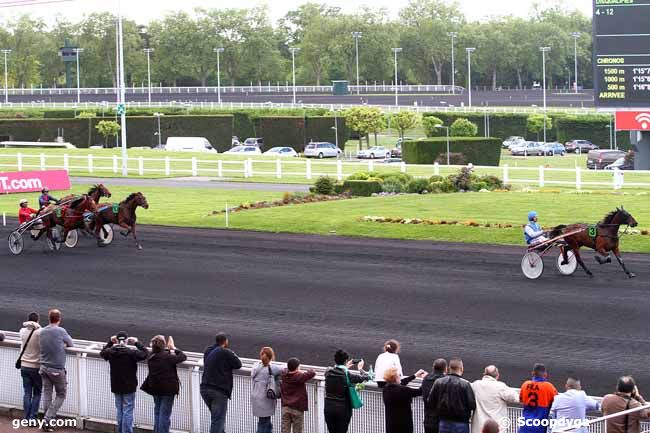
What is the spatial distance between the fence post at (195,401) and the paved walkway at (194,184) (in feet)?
82.2

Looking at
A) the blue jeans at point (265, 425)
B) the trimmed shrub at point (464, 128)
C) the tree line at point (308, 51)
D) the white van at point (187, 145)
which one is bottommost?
the blue jeans at point (265, 425)

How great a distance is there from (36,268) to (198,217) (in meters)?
7.52

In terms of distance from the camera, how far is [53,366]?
1301 cm

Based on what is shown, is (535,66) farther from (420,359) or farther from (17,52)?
(420,359)

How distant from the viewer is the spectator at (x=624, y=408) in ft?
32.2

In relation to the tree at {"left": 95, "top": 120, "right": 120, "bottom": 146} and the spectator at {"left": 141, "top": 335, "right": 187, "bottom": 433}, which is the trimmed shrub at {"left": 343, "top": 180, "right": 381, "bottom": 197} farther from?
the tree at {"left": 95, "top": 120, "right": 120, "bottom": 146}

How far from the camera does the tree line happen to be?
140 meters

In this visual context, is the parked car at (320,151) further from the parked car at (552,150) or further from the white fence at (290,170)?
the white fence at (290,170)

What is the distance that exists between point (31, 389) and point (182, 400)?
2.00 meters

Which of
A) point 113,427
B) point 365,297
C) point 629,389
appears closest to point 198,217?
point 365,297

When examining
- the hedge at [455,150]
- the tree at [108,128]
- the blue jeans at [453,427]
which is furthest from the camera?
the tree at [108,128]

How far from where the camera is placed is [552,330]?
54.0ft

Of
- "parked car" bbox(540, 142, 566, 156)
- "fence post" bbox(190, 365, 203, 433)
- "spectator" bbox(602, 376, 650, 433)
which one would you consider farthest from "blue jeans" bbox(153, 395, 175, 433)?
"parked car" bbox(540, 142, 566, 156)

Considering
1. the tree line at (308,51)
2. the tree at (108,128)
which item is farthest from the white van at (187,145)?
the tree line at (308,51)
